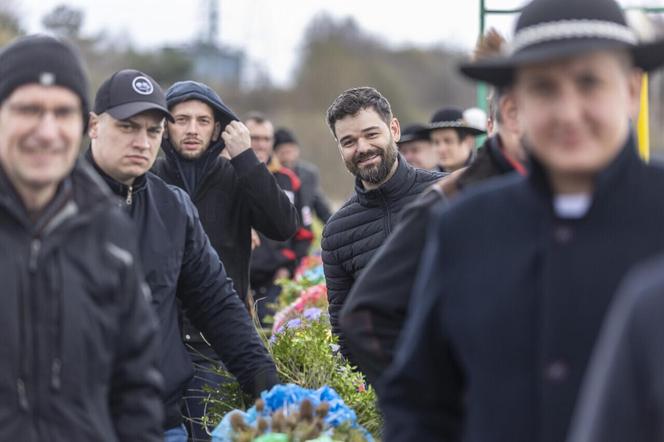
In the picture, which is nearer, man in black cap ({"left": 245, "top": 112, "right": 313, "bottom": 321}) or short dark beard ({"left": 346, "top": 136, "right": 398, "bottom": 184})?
short dark beard ({"left": 346, "top": 136, "right": 398, "bottom": 184})

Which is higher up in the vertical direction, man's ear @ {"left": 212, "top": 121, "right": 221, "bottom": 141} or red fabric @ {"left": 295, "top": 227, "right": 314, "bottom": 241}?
man's ear @ {"left": 212, "top": 121, "right": 221, "bottom": 141}

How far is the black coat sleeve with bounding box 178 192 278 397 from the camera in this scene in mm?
5484

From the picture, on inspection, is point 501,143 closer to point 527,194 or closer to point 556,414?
point 527,194

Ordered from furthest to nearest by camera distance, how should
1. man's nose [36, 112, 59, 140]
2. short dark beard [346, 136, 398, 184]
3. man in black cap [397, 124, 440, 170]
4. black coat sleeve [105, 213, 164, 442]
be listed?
man in black cap [397, 124, 440, 170]
short dark beard [346, 136, 398, 184]
black coat sleeve [105, 213, 164, 442]
man's nose [36, 112, 59, 140]

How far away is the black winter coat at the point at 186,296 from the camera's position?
17.5ft

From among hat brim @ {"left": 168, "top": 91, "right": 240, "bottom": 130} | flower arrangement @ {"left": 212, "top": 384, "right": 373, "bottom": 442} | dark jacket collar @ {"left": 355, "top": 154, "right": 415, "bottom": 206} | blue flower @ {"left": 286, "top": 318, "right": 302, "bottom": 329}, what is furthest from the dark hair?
flower arrangement @ {"left": 212, "top": 384, "right": 373, "bottom": 442}

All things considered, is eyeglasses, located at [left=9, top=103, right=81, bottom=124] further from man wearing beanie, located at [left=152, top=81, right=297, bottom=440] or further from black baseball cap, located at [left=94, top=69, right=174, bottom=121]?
man wearing beanie, located at [left=152, top=81, right=297, bottom=440]

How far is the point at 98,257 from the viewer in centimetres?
374

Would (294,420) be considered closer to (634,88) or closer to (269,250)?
(634,88)

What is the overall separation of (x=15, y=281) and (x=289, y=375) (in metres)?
2.39

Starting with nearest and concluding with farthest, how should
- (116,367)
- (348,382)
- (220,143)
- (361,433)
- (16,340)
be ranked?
(16,340) < (116,367) < (361,433) < (348,382) < (220,143)

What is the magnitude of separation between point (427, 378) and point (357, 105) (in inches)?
148

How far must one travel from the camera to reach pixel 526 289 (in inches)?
121

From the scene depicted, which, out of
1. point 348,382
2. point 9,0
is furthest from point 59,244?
point 9,0
